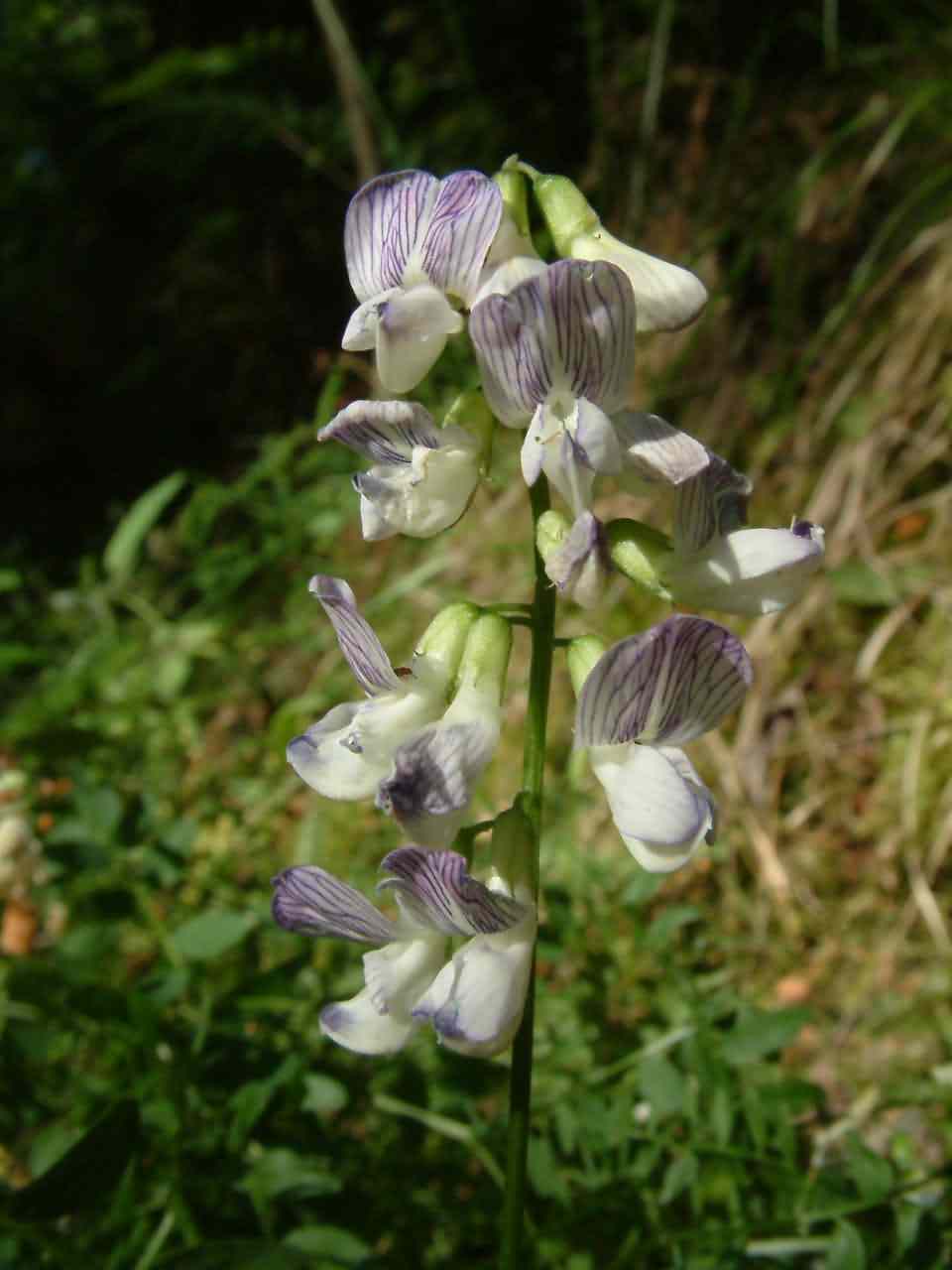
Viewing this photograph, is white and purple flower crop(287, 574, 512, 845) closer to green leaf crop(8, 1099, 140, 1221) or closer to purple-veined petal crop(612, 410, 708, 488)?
purple-veined petal crop(612, 410, 708, 488)

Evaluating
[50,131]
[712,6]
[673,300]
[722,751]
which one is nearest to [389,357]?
[673,300]

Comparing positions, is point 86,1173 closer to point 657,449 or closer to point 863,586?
point 657,449

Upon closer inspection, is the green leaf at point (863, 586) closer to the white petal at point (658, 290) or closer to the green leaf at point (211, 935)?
the green leaf at point (211, 935)

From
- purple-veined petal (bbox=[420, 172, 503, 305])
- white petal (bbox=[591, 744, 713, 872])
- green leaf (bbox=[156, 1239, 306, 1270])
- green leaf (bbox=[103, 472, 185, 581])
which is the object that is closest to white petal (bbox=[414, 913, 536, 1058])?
white petal (bbox=[591, 744, 713, 872])

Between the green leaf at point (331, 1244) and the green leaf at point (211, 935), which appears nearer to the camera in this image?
the green leaf at point (331, 1244)

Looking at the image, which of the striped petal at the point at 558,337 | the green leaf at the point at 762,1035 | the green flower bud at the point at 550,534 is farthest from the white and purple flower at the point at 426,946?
the green leaf at the point at 762,1035

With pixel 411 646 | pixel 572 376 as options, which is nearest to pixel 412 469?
pixel 572 376
